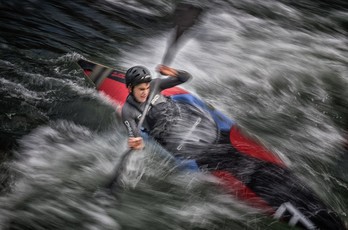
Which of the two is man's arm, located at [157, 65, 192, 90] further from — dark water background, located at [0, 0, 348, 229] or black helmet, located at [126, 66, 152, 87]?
dark water background, located at [0, 0, 348, 229]

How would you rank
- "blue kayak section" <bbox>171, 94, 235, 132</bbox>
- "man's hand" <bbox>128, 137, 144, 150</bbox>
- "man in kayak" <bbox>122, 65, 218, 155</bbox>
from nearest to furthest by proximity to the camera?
"man's hand" <bbox>128, 137, 144, 150</bbox> < "man in kayak" <bbox>122, 65, 218, 155</bbox> < "blue kayak section" <bbox>171, 94, 235, 132</bbox>

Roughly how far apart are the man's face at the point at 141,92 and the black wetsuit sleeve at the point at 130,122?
129mm

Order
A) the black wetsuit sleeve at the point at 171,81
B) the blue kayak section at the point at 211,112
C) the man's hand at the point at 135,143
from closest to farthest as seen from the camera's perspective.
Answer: the man's hand at the point at 135,143 → the black wetsuit sleeve at the point at 171,81 → the blue kayak section at the point at 211,112

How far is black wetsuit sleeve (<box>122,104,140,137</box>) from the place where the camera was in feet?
11.4

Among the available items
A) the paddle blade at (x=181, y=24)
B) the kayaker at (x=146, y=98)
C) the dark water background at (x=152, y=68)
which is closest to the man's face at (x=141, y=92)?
the kayaker at (x=146, y=98)

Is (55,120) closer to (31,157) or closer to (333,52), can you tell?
(31,157)

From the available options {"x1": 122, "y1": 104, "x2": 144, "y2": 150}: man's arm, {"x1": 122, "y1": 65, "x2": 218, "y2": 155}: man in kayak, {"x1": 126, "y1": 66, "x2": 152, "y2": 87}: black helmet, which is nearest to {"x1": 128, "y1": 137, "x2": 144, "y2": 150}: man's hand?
{"x1": 122, "y1": 104, "x2": 144, "y2": 150}: man's arm

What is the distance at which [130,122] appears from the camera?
3.55 metres

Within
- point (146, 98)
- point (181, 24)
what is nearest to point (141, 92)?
point (146, 98)

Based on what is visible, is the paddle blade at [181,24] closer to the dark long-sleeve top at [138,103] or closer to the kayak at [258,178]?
the dark long-sleeve top at [138,103]

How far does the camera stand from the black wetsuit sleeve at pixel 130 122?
349cm

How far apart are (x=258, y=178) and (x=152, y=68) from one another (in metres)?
2.77

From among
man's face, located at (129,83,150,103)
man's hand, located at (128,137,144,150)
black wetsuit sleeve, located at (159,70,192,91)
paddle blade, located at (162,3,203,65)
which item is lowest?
man's hand, located at (128,137,144,150)

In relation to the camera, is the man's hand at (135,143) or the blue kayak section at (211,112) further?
the blue kayak section at (211,112)
